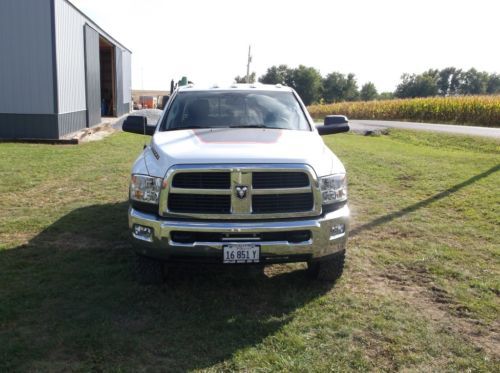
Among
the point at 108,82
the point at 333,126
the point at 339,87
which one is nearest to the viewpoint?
the point at 333,126

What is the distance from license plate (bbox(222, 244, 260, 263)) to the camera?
3846 mm

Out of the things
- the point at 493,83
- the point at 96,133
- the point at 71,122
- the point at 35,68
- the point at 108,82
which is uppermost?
the point at 493,83

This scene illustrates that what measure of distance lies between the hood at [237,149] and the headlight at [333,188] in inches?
2.5

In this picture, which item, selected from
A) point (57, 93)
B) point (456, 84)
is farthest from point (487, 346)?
point (456, 84)

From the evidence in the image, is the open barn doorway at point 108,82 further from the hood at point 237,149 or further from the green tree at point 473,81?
the green tree at point 473,81

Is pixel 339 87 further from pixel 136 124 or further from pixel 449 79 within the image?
pixel 136 124

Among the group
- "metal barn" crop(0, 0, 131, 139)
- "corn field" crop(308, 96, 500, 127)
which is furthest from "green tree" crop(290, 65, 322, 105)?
"metal barn" crop(0, 0, 131, 139)

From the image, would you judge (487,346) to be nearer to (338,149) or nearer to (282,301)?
(282,301)

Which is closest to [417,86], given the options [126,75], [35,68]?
[126,75]

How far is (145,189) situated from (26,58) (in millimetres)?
12621

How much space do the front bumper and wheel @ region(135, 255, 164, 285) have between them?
0.93 ft

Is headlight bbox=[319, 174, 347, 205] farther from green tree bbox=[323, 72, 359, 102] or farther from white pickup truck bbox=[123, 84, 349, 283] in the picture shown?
green tree bbox=[323, 72, 359, 102]

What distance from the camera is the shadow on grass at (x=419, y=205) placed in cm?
648

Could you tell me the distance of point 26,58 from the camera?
1454cm
